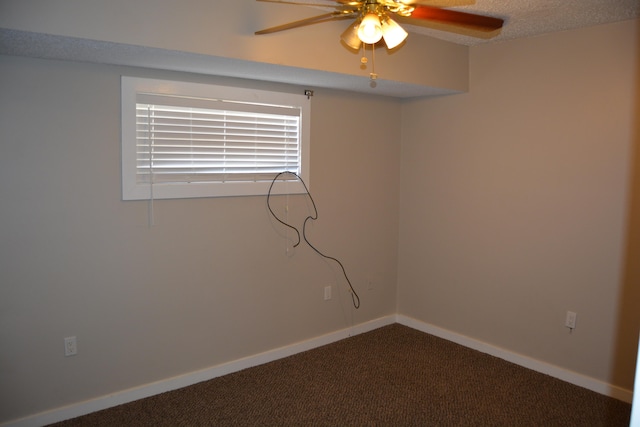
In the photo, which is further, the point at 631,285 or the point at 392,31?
the point at 631,285

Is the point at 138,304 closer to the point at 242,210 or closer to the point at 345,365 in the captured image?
the point at 242,210

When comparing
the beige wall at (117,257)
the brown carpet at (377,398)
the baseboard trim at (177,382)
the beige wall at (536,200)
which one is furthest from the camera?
the beige wall at (536,200)

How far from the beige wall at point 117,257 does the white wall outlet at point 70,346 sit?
3 centimetres

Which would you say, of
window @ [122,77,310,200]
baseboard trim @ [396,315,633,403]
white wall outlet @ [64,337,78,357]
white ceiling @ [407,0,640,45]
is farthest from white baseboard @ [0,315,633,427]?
white ceiling @ [407,0,640,45]

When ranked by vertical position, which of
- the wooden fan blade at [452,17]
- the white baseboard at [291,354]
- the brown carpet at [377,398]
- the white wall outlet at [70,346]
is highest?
the wooden fan blade at [452,17]

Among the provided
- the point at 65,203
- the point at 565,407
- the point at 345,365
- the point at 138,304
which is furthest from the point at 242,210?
the point at 565,407

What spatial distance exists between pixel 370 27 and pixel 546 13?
60.7 inches

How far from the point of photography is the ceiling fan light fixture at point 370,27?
1.94 meters

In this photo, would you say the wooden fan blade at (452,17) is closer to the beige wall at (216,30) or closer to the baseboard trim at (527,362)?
the beige wall at (216,30)

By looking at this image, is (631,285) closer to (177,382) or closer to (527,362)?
(527,362)

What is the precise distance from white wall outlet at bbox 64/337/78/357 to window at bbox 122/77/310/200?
87cm

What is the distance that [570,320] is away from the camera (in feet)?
11.1

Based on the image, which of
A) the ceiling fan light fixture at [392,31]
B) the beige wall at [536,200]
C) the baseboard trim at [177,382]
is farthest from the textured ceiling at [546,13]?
the baseboard trim at [177,382]

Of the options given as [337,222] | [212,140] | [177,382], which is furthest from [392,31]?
[177,382]
